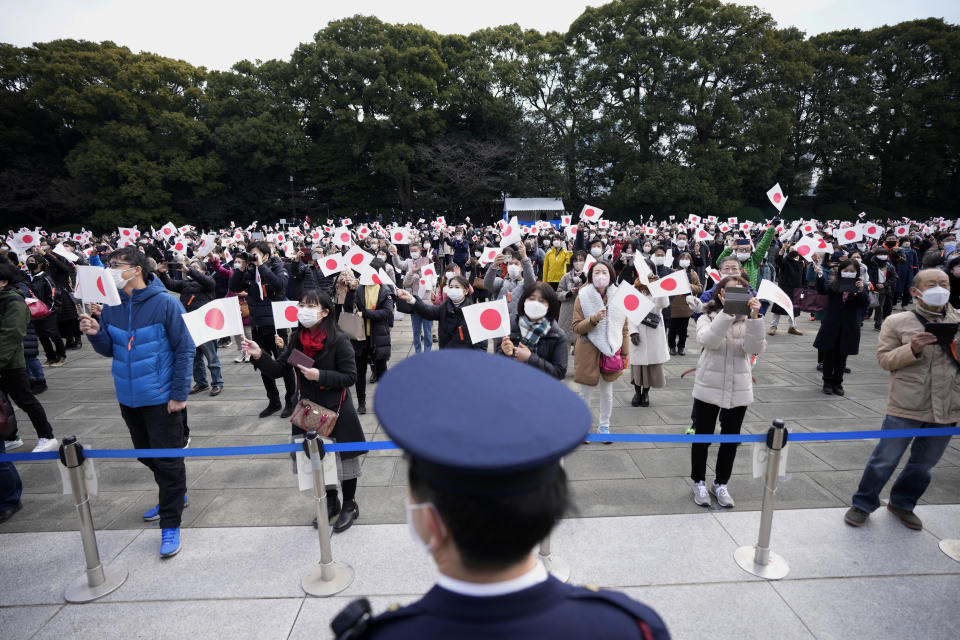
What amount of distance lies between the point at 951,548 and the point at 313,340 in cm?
502

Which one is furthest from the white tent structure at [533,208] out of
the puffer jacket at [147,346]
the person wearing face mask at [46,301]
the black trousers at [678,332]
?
the puffer jacket at [147,346]

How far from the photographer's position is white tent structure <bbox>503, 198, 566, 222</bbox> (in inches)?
1356

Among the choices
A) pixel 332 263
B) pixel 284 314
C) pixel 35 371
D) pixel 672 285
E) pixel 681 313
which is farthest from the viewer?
pixel 681 313

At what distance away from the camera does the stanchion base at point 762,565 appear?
3344mm

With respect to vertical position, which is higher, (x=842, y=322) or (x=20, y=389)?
(x=842, y=322)

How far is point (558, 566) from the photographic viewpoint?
342 centimetres

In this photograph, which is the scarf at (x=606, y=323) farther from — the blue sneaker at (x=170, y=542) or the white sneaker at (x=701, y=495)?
the blue sneaker at (x=170, y=542)

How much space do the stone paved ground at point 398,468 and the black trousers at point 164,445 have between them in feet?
1.43

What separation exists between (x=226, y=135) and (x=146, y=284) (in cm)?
3811

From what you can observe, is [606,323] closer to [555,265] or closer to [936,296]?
[936,296]

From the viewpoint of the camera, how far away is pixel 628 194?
34.8 m

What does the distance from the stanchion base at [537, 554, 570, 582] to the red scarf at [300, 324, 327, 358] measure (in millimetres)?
2310

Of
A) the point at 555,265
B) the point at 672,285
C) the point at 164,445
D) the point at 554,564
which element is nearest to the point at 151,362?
the point at 164,445

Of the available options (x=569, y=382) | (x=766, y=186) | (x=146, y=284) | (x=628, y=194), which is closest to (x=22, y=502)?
(x=146, y=284)
